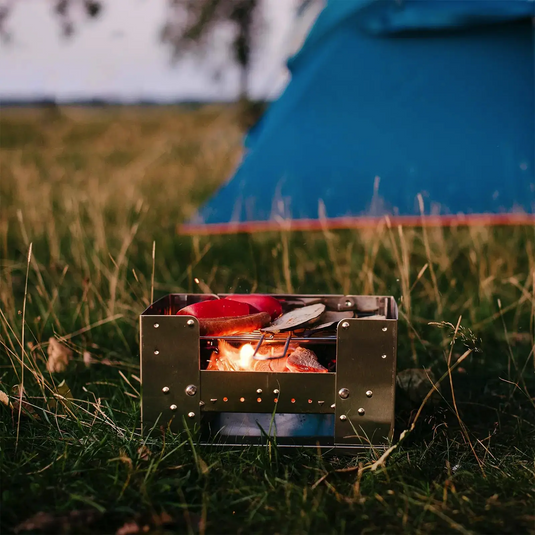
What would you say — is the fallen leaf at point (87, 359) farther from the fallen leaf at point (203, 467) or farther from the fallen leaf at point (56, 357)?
the fallen leaf at point (203, 467)

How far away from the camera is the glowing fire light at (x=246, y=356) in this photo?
1715 millimetres

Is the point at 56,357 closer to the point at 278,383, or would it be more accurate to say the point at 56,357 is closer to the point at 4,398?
the point at 4,398

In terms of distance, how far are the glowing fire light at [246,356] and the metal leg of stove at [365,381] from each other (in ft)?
0.78

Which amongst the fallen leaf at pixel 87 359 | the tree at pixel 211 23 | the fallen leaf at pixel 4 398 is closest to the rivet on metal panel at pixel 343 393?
the fallen leaf at pixel 4 398

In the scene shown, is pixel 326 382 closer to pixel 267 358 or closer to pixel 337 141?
pixel 267 358

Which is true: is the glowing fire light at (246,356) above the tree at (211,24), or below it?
below

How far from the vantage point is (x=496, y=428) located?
192 centimetres

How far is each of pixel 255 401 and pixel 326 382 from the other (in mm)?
182

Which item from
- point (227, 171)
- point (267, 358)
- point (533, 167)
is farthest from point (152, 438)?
point (227, 171)

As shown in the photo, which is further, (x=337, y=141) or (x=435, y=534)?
(x=337, y=141)

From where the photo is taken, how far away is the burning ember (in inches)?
66.6

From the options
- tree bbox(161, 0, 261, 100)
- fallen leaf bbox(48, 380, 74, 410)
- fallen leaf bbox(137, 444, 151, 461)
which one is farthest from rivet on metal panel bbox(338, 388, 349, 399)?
tree bbox(161, 0, 261, 100)

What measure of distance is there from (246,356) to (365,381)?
311 millimetres

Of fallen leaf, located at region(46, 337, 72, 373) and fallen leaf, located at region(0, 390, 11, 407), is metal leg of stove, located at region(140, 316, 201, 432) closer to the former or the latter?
fallen leaf, located at region(0, 390, 11, 407)
